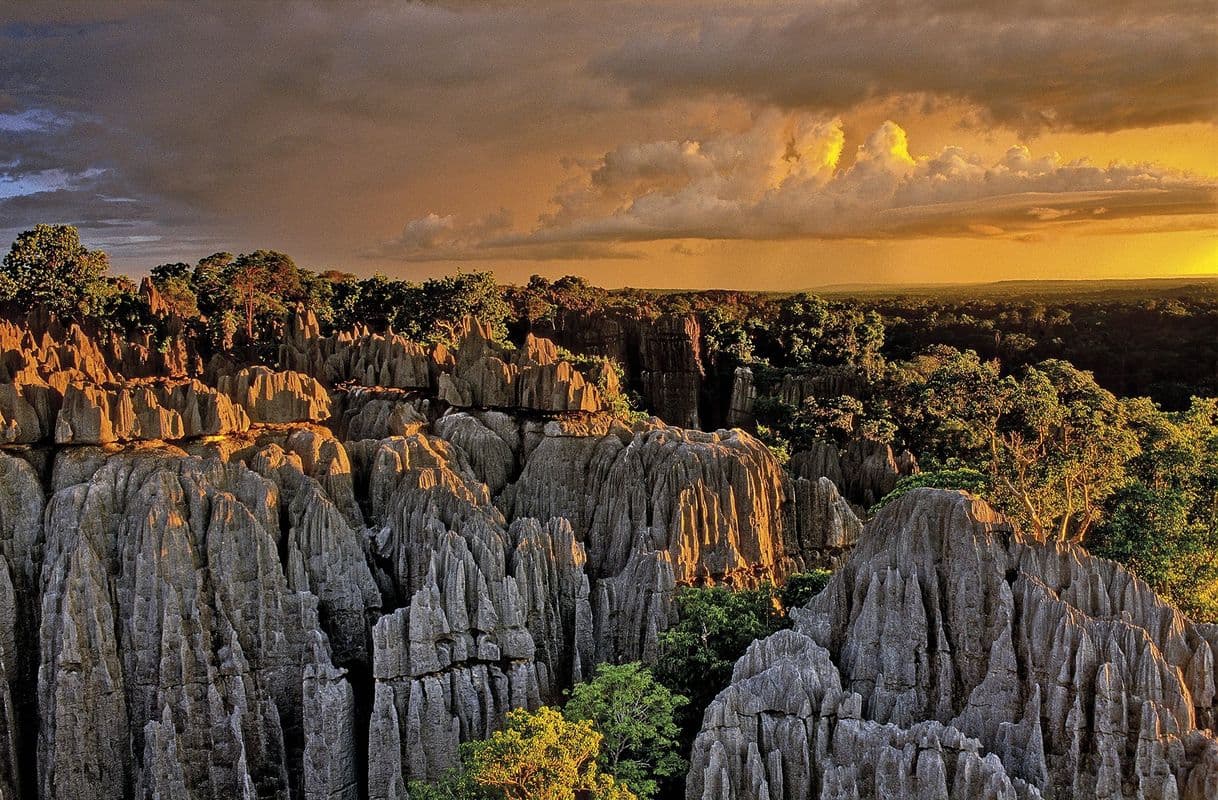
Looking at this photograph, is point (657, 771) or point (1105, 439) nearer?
point (657, 771)

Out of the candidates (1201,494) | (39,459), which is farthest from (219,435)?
(1201,494)

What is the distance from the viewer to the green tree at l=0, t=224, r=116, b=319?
5553 centimetres

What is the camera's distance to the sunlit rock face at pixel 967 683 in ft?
53.5

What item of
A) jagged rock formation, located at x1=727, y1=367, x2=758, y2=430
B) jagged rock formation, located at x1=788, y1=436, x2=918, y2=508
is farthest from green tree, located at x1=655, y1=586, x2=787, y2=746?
jagged rock formation, located at x1=727, y1=367, x2=758, y2=430

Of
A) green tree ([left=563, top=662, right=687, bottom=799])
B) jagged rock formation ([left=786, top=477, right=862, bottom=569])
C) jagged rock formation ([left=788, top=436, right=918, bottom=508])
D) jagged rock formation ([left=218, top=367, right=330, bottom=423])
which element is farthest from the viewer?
Answer: jagged rock formation ([left=788, top=436, right=918, bottom=508])

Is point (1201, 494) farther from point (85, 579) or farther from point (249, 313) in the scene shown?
point (249, 313)

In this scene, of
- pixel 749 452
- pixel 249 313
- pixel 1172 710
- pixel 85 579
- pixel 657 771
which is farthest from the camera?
pixel 249 313

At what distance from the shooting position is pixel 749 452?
30.5 metres

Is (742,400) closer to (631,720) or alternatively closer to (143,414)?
(143,414)

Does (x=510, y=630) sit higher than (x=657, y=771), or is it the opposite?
(x=510, y=630)

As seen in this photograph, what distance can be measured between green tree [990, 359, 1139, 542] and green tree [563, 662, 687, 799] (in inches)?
528

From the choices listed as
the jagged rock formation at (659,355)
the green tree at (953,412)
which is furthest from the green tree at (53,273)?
the green tree at (953,412)

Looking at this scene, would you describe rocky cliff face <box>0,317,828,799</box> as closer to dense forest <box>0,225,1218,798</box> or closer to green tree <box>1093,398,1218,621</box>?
dense forest <box>0,225,1218,798</box>

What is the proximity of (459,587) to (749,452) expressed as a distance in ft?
37.9
